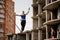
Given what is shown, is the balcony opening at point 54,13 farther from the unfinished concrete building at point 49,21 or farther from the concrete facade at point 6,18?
the concrete facade at point 6,18

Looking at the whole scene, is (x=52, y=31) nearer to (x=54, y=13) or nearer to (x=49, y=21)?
(x=49, y=21)

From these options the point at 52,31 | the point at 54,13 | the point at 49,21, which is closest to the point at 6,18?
the point at 54,13

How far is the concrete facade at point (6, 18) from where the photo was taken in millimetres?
56188

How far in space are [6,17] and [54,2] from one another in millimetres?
36775

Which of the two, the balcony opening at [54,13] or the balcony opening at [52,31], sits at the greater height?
the balcony opening at [54,13]

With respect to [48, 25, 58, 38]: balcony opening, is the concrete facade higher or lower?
higher

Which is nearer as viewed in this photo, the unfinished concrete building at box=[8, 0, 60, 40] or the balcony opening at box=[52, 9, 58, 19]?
the unfinished concrete building at box=[8, 0, 60, 40]

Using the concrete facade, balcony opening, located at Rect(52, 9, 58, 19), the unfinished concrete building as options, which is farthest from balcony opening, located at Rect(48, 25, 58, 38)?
the concrete facade

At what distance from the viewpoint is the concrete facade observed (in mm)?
56188

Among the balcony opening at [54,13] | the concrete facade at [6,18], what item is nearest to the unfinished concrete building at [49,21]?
the balcony opening at [54,13]

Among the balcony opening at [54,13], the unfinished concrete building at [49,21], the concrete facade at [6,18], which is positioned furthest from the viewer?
the concrete facade at [6,18]

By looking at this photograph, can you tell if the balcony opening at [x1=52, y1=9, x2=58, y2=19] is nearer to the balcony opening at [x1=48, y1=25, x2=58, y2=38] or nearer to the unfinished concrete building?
the unfinished concrete building

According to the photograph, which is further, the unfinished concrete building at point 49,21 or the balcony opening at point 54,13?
the balcony opening at point 54,13

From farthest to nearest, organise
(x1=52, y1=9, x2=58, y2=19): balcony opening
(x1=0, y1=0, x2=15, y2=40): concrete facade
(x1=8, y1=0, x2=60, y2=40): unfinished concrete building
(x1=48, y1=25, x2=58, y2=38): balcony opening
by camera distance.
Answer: (x1=0, y1=0, x2=15, y2=40): concrete facade, (x1=52, y1=9, x2=58, y2=19): balcony opening, (x1=48, y1=25, x2=58, y2=38): balcony opening, (x1=8, y1=0, x2=60, y2=40): unfinished concrete building
